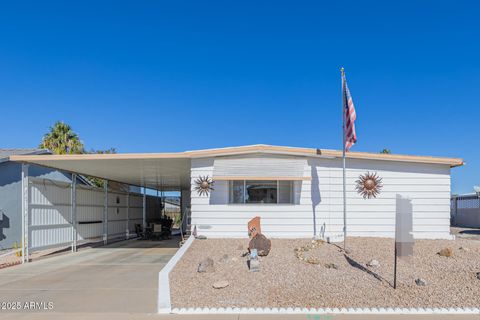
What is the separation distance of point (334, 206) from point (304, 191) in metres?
1.02

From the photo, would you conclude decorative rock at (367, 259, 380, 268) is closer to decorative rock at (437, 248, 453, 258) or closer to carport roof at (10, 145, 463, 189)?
decorative rock at (437, 248, 453, 258)

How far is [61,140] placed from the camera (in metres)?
25.8

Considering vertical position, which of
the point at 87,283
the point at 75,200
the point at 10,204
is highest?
the point at 75,200

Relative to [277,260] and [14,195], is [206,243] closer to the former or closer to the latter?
[277,260]

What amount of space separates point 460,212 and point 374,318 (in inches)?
1079

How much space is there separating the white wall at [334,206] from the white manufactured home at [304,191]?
0.03m

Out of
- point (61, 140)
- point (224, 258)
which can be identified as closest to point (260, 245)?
point (224, 258)

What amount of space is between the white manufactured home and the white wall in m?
0.03

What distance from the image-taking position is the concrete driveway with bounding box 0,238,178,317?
20.4 feet

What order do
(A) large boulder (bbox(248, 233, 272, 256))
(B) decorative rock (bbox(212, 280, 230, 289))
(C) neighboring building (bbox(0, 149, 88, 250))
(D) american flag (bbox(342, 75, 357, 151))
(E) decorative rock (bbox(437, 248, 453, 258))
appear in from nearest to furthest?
(B) decorative rock (bbox(212, 280, 230, 289)), (A) large boulder (bbox(248, 233, 272, 256)), (E) decorative rock (bbox(437, 248, 453, 258)), (D) american flag (bbox(342, 75, 357, 151)), (C) neighboring building (bbox(0, 149, 88, 250))

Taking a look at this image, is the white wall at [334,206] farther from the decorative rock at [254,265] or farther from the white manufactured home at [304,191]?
the decorative rock at [254,265]

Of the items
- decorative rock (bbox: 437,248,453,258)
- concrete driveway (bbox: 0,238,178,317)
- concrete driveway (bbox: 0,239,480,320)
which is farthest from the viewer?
decorative rock (bbox: 437,248,453,258)

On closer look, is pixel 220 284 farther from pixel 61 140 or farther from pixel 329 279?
pixel 61 140

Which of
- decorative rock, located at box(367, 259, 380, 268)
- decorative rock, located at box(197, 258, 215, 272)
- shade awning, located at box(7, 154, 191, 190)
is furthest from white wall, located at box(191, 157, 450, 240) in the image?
decorative rock, located at box(197, 258, 215, 272)
